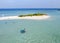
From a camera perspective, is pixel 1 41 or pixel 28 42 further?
pixel 1 41

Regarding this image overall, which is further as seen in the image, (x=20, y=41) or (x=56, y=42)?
(x=20, y=41)

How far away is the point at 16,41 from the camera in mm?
13062

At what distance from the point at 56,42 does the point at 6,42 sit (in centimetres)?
409

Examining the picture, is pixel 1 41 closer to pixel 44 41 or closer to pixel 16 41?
pixel 16 41

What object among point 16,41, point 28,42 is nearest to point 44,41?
point 28,42

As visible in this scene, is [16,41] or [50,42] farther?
[16,41]

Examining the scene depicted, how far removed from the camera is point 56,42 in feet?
40.0

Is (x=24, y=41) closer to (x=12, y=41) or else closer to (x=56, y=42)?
(x=12, y=41)

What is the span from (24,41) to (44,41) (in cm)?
167

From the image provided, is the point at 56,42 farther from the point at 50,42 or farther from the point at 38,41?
the point at 38,41

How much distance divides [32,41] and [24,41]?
0.68 metres

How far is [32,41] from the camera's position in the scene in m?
12.8

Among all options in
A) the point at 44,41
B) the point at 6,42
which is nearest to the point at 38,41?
the point at 44,41

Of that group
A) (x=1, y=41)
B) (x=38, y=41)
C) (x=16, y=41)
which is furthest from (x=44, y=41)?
(x=1, y=41)
